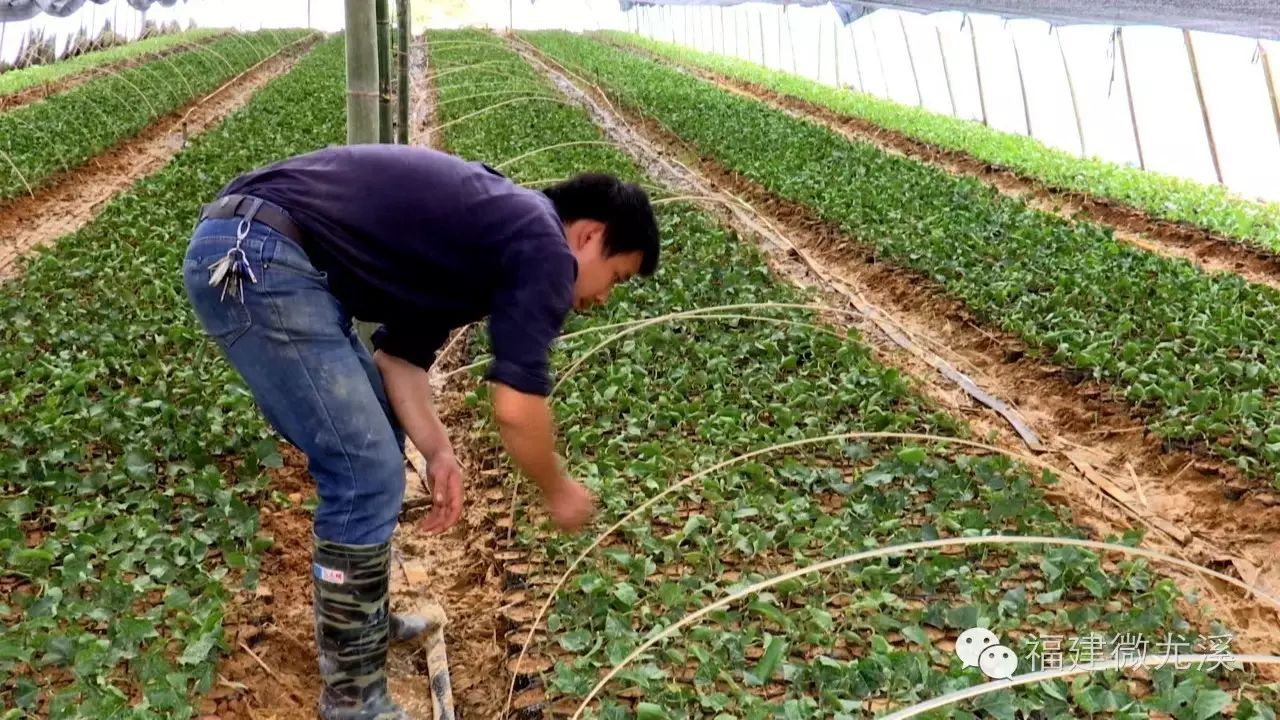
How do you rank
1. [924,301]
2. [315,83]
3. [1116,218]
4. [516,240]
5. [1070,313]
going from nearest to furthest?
[516,240], [1070,313], [924,301], [1116,218], [315,83]

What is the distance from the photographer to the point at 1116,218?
9930 millimetres

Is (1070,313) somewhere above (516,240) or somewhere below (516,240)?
below

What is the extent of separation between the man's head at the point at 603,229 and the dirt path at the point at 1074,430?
188 cm

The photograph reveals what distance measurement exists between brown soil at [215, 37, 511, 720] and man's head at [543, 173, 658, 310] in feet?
4.51

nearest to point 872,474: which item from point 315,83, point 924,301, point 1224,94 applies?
point 924,301

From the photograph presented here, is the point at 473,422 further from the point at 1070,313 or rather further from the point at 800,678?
the point at 1070,313

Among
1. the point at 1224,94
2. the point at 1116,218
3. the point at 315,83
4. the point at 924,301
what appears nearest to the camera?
the point at 924,301

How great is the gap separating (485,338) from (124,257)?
8.20 feet

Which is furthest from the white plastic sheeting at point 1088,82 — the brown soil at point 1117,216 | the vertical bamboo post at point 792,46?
the brown soil at point 1117,216

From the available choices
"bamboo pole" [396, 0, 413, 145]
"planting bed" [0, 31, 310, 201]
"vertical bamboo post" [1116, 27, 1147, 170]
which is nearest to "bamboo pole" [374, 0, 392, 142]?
"bamboo pole" [396, 0, 413, 145]

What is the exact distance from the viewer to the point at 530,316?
222cm

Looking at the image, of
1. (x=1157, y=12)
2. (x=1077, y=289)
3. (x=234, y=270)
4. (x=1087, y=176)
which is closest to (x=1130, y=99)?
(x=1087, y=176)

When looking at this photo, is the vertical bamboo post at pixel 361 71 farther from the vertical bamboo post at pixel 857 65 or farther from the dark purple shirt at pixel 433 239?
the vertical bamboo post at pixel 857 65

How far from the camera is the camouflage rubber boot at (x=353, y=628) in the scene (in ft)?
8.52
